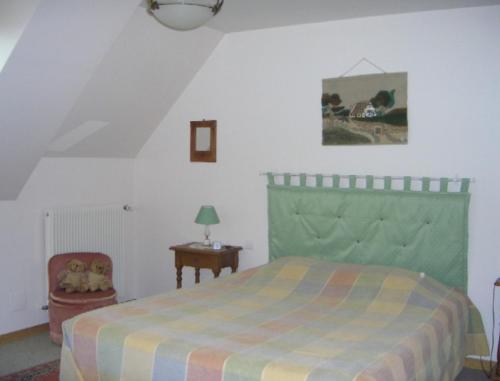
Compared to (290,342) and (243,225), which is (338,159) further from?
(290,342)

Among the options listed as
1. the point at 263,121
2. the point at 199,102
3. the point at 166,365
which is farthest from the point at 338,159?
the point at 166,365

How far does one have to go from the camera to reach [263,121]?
15.6 feet

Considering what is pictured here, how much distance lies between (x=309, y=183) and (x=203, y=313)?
1.62 m

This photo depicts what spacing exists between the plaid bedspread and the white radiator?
4.82 ft

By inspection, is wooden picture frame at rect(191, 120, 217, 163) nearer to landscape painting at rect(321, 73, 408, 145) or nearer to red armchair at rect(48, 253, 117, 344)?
landscape painting at rect(321, 73, 408, 145)

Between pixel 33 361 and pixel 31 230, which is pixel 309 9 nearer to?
pixel 31 230

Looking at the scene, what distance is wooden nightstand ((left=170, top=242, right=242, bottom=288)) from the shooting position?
15.3 ft

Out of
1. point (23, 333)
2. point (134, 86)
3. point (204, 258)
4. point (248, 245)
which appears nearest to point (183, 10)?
point (134, 86)

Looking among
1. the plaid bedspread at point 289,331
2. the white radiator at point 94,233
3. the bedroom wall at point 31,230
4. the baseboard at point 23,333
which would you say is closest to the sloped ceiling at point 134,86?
the bedroom wall at point 31,230

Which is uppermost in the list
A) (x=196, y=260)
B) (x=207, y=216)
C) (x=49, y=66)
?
(x=49, y=66)

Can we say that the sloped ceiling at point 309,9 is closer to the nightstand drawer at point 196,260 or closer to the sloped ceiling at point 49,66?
the sloped ceiling at point 49,66

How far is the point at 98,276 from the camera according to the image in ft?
14.8

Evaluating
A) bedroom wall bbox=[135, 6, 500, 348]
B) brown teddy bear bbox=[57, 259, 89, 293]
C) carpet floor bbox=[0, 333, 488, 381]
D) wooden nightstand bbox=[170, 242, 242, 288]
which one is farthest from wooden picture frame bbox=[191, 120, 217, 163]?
carpet floor bbox=[0, 333, 488, 381]

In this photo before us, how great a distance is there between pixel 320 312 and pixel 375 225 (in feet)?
3.34
